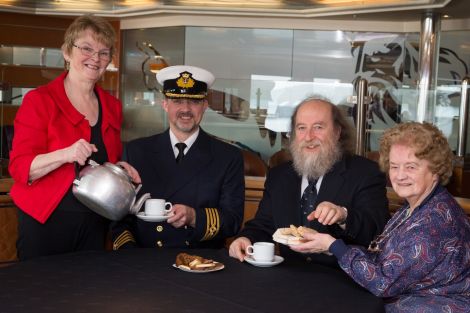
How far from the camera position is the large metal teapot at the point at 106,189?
2.44m

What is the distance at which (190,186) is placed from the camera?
2.92m

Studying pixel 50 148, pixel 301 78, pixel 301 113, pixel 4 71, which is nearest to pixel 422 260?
pixel 301 113

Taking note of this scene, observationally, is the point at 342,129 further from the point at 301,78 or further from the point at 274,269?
the point at 301,78

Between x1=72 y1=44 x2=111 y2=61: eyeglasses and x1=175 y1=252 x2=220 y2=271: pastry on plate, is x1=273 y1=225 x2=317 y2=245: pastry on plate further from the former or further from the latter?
x1=72 y1=44 x2=111 y2=61: eyeglasses

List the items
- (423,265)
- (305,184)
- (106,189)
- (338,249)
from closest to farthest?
(423,265) → (338,249) → (106,189) → (305,184)

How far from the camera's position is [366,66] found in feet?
29.0

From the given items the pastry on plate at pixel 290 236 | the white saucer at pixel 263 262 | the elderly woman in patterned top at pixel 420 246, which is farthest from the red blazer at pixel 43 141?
the elderly woman in patterned top at pixel 420 246

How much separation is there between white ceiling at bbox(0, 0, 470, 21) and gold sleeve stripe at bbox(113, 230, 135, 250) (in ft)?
18.2

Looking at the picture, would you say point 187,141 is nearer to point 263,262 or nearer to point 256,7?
point 263,262

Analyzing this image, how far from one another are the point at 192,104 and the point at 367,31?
638 cm

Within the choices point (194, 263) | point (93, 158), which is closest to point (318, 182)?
point (194, 263)

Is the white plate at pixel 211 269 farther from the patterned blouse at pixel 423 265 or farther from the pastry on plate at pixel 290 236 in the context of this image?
the patterned blouse at pixel 423 265

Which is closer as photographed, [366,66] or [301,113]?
[301,113]

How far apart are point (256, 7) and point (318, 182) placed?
5.85 meters
